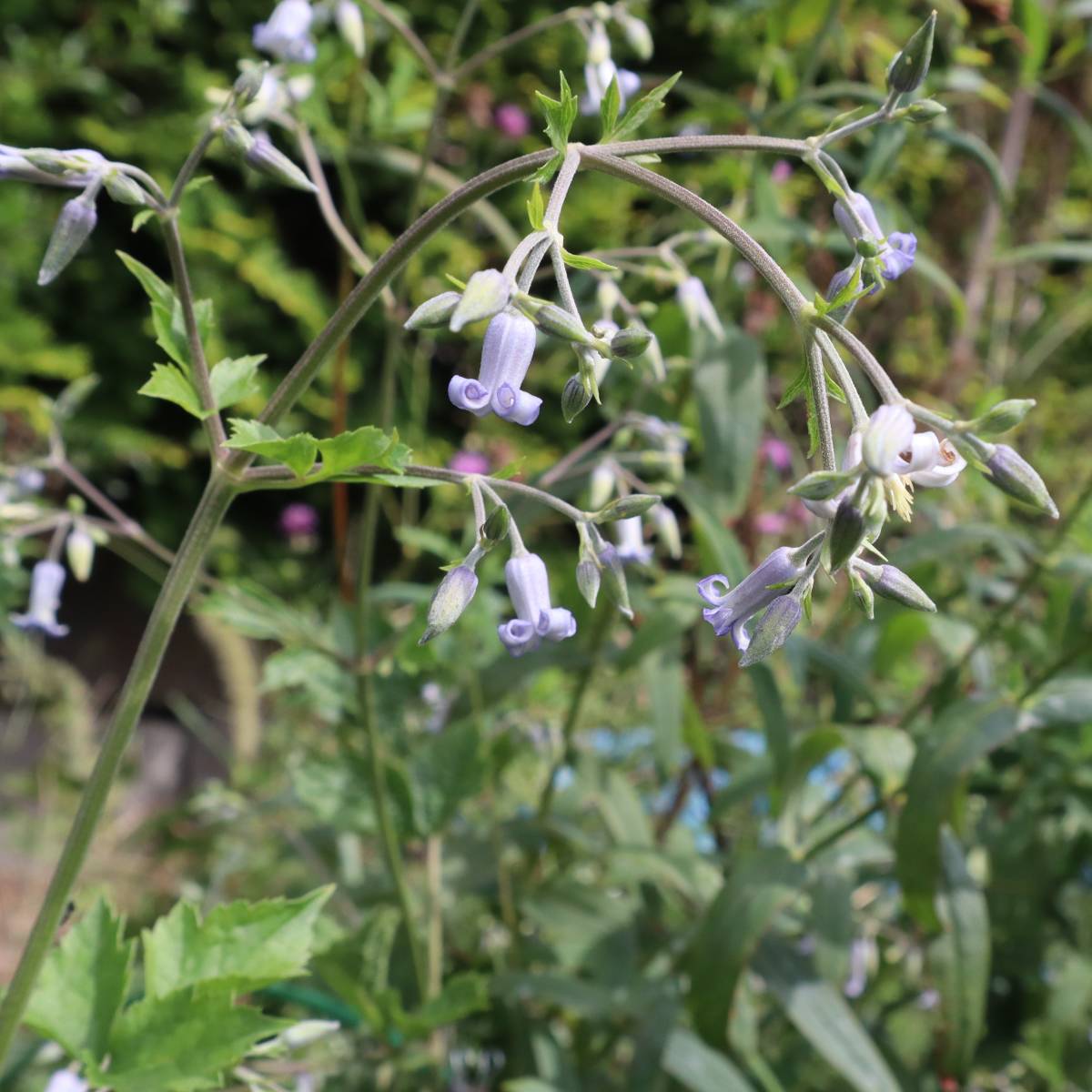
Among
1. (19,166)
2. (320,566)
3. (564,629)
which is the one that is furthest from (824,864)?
(320,566)

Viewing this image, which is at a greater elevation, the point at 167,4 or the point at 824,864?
the point at 167,4

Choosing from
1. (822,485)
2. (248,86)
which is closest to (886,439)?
(822,485)

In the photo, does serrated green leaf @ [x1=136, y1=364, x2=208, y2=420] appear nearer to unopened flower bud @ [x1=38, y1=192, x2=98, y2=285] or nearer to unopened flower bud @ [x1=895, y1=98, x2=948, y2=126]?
unopened flower bud @ [x1=38, y1=192, x2=98, y2=285]

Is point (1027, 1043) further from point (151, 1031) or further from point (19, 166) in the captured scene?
point (19, 166)

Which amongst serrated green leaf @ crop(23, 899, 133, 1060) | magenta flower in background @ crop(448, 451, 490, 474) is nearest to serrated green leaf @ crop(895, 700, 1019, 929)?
serrated green leaf @ crop(23, 899, 133, 1060)

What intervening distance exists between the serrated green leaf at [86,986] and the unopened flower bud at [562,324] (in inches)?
30.9

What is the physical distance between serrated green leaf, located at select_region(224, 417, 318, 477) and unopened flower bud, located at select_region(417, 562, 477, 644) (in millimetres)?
146

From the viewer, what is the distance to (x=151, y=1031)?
3.93ft

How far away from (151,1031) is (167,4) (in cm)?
377

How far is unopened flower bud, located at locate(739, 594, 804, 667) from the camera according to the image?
32.3 inches

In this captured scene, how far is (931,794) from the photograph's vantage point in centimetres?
161

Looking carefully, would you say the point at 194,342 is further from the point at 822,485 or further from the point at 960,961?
the point at 960,961

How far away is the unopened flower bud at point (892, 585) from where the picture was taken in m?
0.82

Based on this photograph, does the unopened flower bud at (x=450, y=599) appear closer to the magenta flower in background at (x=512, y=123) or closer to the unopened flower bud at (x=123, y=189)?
the unopened flower bud at (x=123, y=189)
